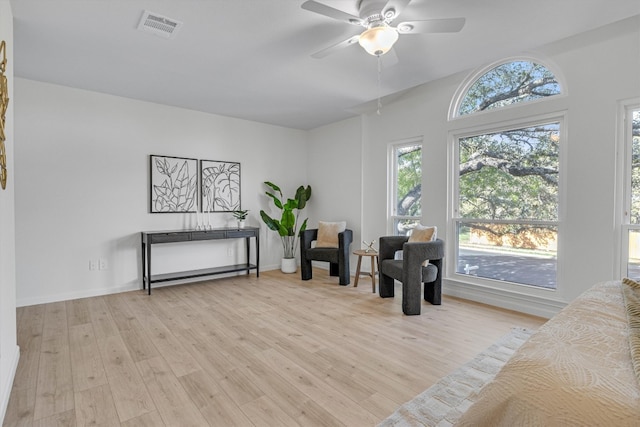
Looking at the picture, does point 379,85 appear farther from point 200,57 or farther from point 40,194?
point 40,194

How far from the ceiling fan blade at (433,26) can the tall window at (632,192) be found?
1883mm

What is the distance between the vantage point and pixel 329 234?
4.76m

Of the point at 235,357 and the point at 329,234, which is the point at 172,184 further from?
the point at 235,357

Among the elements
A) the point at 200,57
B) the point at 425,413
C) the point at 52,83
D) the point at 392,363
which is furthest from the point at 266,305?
the point at 52,83

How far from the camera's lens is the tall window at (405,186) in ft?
13.8

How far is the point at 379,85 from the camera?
142 inches

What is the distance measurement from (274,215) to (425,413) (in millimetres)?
4149

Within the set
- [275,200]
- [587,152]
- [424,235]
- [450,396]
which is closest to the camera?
[450,396]

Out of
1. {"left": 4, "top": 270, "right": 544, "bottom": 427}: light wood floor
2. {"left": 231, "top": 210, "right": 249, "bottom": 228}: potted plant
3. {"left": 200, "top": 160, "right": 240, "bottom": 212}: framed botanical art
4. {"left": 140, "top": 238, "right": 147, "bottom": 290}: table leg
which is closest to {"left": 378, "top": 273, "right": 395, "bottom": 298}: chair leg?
{"left": 4, "top": 270, "right": 544, "bottom": 427}: light wood floor

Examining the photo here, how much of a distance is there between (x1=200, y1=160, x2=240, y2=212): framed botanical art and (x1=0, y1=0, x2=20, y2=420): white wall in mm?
2458

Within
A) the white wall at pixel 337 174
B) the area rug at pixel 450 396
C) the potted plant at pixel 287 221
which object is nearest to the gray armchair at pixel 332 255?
the potted plant at pixel 287 221

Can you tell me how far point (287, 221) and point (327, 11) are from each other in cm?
353

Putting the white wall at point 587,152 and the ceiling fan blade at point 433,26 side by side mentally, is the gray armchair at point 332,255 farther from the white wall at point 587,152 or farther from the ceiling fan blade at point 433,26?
the ceiling fan blade at point 433,26

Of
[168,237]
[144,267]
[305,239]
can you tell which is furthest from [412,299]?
[144,267]
